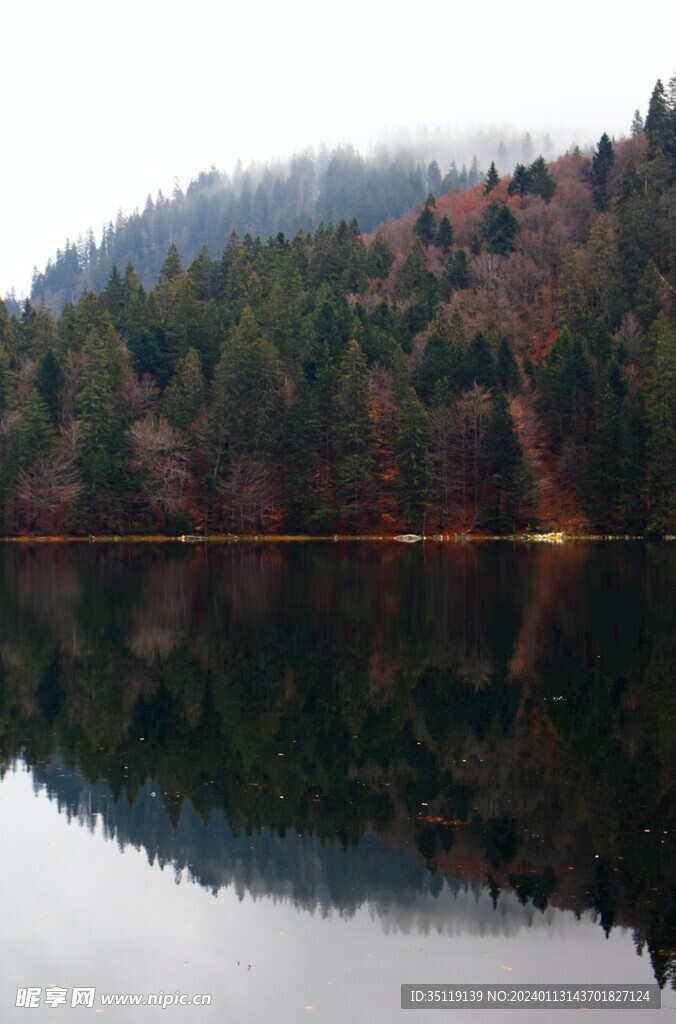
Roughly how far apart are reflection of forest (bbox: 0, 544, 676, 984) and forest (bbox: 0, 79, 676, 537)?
5681 cm

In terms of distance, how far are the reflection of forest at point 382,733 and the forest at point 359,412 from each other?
56.8m

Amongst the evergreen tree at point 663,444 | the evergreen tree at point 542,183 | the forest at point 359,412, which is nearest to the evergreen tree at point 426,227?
the evergreen tree at point 542,183

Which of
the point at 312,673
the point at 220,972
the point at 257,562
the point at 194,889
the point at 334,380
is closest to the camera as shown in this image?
the point at 220,972

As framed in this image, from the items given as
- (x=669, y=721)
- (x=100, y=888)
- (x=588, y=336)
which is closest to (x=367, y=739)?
(x=669, y=721)

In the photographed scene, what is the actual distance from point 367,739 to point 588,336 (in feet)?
311

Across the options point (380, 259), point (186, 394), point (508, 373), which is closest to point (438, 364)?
point (508, 373)

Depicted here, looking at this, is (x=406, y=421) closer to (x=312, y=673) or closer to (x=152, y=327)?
(x=152, y=327)

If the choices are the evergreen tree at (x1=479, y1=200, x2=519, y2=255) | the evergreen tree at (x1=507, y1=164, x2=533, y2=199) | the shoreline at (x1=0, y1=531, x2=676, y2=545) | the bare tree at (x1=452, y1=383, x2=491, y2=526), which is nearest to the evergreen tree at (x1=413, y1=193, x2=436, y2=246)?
the evergreen tree at (x1=479, y1=200, x2=519, y2=255)

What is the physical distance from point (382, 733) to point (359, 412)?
275 feet

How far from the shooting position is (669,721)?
21719mm

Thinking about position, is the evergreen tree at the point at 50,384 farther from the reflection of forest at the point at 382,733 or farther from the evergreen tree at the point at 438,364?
the reflection of forest at the point at 382,733

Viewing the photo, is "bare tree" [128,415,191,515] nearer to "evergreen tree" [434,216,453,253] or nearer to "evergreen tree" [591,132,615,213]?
"evergreen tree" [434,216,453,253]

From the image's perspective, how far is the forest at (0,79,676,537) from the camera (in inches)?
3964

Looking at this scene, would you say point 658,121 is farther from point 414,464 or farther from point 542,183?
point 414,464
